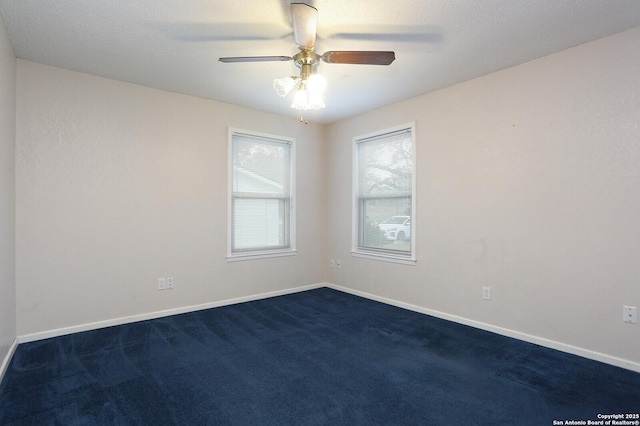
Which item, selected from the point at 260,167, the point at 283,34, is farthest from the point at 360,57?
the point at 260,167

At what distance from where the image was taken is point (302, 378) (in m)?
2.36

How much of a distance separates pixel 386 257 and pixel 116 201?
10.2ft

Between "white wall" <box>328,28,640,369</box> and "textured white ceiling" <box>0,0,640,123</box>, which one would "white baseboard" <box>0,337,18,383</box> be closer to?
"textured white ceiling" <box>0,0,640,123</box>

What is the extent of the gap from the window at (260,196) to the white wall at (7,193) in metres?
2.02

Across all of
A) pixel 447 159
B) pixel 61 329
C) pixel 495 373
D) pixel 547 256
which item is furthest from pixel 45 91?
pixel 547 256

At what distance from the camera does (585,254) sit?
2682 millimetres

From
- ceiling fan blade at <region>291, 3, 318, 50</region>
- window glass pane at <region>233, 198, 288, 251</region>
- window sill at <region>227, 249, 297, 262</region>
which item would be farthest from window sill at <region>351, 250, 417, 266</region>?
ceiling fan blade at <region>291, 3, 318, 50</region>

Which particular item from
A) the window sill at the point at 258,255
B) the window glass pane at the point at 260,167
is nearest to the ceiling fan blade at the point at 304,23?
the window glass pane at the point at 260,167

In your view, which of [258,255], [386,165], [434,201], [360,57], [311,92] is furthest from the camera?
[258,255]

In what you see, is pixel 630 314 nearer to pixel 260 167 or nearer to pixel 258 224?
pixel 258 224

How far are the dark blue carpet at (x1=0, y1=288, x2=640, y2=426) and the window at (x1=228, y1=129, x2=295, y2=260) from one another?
128 centimetres

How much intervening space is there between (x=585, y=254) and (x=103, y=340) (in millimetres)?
4142

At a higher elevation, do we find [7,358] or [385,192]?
[385,192]

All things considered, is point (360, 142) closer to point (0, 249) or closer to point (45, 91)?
point (45, 91)
